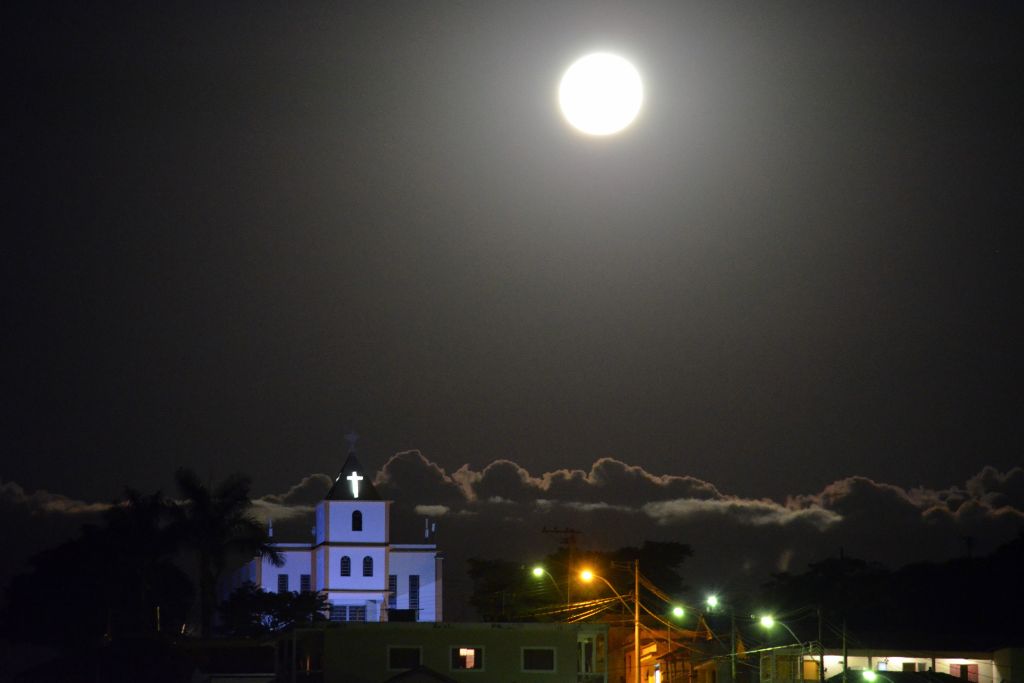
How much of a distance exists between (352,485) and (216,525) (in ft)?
98.7

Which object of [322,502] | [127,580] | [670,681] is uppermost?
[322,502]

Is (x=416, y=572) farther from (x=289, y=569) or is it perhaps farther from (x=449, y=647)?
(x=449, y=647)

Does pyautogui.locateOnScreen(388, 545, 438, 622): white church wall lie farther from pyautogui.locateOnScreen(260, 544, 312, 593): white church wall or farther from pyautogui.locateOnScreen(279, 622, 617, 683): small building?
pyautogui.locateOnScreen(279, 622, 617, 683): small building

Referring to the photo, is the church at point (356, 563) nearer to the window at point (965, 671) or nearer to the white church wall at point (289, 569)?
the white church wall at point (289, 569)

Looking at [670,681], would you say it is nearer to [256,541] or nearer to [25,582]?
[256,541]

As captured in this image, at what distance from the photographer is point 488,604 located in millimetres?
99750

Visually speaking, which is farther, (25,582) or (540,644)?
(25,582)

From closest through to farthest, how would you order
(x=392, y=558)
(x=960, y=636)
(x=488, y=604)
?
(x=960, y=636), (x=488, y=604), (x=392, y=558)

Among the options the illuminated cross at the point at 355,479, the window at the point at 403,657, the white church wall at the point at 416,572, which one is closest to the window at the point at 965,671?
the window at the point at 403,657

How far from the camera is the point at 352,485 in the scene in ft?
391

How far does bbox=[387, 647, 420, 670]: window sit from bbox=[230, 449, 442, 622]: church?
55869 mm

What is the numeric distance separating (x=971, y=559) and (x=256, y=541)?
46233 mm

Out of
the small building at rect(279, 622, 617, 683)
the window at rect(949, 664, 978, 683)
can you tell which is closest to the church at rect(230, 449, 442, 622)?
the window at rect(949, 664, 978, 683)

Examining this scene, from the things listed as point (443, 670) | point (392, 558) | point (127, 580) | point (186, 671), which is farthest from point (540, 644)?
point (392, 558)
